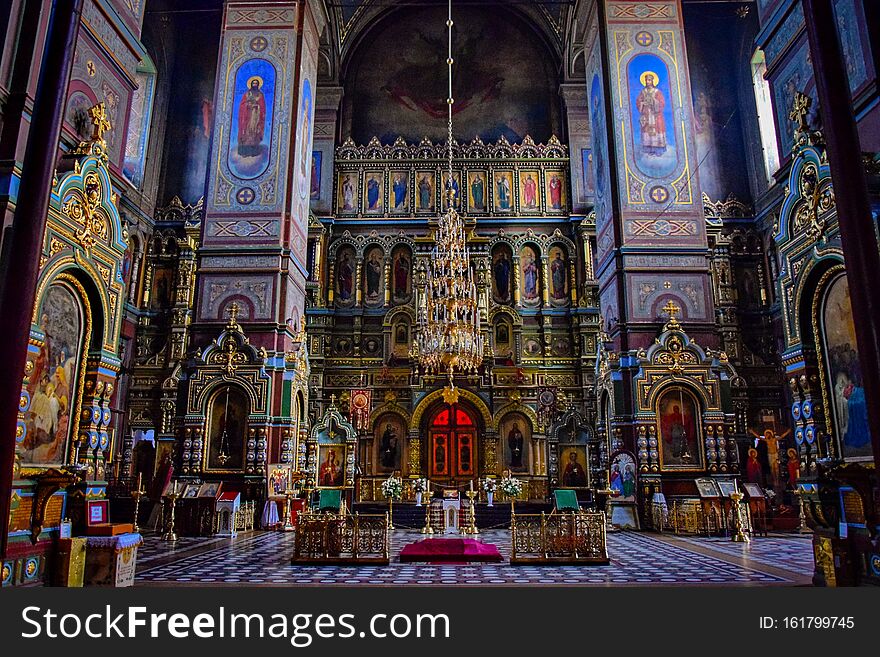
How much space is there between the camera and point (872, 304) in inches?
198

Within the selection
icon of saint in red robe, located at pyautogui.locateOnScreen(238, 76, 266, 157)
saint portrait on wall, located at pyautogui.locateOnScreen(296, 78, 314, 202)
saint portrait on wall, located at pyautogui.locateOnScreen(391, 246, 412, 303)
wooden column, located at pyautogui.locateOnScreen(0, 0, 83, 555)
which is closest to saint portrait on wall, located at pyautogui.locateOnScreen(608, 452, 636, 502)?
saint portrait on wall, located at pyautogui.locateOnScreen(296, 78, 314, 202)

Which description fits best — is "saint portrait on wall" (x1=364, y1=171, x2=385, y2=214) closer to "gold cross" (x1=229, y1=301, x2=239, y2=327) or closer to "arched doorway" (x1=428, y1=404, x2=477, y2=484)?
"arched doorway" (x1=428, y1=404, x2=477, y2=484)

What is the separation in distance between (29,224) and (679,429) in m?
13.3

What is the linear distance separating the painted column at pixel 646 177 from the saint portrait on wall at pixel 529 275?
635 cm

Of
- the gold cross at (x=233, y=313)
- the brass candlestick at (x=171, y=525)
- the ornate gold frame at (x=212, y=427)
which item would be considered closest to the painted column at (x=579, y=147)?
the gold cross at (x=233, y=313)

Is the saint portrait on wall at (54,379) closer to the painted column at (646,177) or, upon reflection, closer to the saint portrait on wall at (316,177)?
the painted column at (646,177)

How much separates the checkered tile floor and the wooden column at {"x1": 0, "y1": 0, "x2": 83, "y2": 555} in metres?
3.15

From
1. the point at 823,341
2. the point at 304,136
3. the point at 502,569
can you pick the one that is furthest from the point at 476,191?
the point at 823,341

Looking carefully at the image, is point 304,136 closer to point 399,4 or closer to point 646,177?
point 646,177

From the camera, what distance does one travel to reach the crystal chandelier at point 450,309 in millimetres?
15617

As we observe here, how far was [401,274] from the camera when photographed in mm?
24266

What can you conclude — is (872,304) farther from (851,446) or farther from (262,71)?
(262,71)

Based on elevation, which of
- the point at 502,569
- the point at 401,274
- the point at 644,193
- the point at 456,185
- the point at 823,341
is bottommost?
the point at 502,569

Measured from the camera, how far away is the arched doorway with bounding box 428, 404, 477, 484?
862 inches
